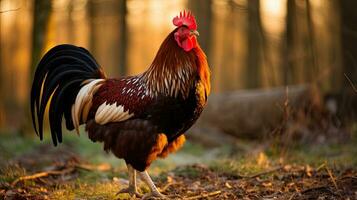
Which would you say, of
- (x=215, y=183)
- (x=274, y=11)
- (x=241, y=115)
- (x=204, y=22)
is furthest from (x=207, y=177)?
(x=274, y=11)

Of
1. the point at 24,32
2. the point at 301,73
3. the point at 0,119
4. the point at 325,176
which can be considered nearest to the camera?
the point at 325,176

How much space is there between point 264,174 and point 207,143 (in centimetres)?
498

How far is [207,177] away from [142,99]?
1.68 m

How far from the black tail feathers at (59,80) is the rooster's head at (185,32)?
1.37 m

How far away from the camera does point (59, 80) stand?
6.14m

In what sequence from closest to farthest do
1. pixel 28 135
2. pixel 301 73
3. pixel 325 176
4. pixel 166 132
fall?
pixel 166 132
pixel 325 176
pixel 28 135
pixel 301 73

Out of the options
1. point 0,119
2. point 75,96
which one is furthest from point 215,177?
point 0,119

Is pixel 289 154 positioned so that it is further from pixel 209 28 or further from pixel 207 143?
pixel 209 28

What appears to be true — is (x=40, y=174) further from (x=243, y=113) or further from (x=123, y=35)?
(x=123, y=35)

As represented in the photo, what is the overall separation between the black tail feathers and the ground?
773 millimetres

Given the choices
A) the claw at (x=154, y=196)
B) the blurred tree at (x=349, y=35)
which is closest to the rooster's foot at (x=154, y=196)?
the claw at (x=154, y=196)

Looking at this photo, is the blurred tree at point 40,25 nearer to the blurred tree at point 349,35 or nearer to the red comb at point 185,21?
the red comb at point 185,21

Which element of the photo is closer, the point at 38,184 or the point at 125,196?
the point at 125,196

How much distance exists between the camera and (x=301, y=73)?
49.6ft
